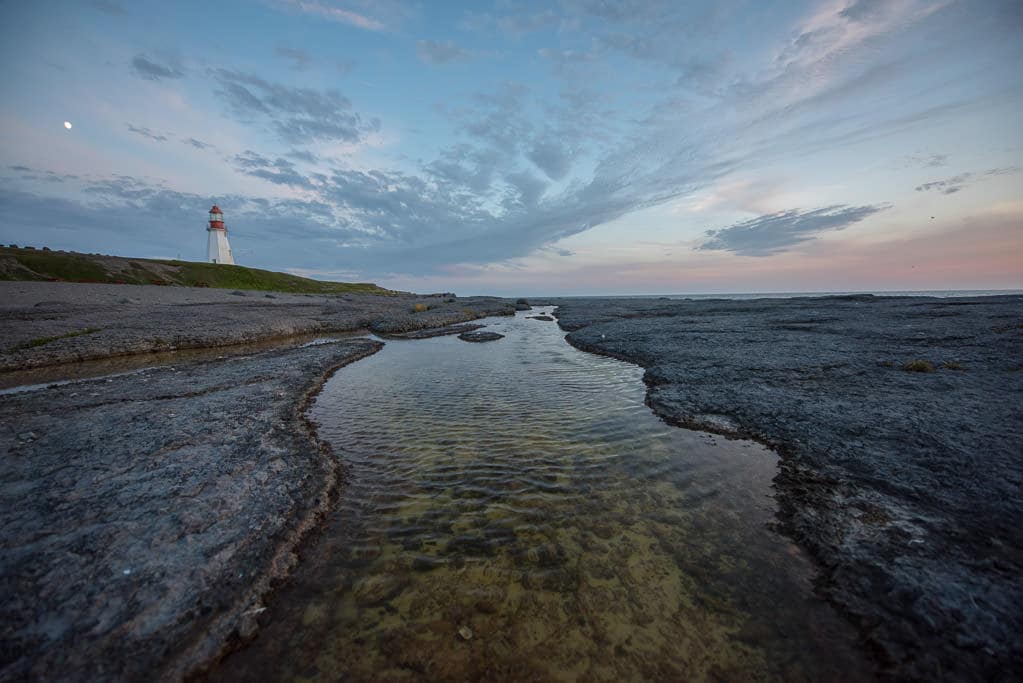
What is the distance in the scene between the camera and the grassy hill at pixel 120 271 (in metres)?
54.9

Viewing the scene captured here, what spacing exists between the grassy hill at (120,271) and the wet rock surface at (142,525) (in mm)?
72072

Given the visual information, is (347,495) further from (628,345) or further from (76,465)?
(628,345)

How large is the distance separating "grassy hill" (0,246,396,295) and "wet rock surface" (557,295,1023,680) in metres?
88.7

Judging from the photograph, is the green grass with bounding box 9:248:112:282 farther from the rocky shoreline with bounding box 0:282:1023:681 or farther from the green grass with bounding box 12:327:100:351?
the rocky shoreline with bounding box 0:282:1023:681

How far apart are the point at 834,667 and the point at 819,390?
11.2 meters

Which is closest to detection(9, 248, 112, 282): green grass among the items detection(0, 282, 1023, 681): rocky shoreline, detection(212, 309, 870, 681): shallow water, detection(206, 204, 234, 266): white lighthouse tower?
detection(206, 204, 234, 266): white lighthouse tower

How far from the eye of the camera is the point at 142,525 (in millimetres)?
5965

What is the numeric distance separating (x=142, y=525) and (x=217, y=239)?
13516 centimetres

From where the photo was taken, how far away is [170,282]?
70562 mm

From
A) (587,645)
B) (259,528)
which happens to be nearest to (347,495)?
(259,528)

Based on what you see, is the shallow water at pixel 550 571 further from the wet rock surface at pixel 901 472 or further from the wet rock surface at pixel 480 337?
the wet rock surface at pixel 480 337

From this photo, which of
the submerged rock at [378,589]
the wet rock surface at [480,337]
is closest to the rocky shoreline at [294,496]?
the submerged rock at [378,589]

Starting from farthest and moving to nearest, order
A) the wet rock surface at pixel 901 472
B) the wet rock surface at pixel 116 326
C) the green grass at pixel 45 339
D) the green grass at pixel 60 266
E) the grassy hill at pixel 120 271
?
1. the green grass at pixel 60 266
2. the grassy hill at pixel 120 271
3. the wet rock surface at pixel 116 326
4. the green grass at pixel 45 339
5. the wet rock surface at pixel 901 472

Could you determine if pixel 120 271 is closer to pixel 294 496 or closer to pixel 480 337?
pixel 480 337
